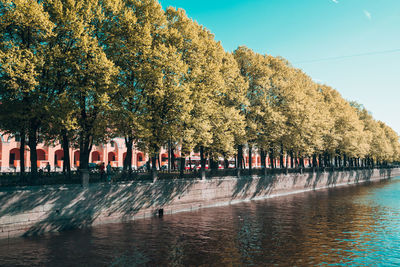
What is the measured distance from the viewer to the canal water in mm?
→ 15898

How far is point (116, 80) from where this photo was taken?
26625 millimetres

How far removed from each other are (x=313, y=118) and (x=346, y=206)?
18.1m

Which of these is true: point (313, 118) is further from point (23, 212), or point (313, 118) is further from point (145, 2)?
point (23, 212)

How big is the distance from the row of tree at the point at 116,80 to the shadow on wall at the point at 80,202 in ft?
7.66

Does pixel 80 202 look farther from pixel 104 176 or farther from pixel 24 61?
pixel 24 61

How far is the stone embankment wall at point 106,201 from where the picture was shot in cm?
1981

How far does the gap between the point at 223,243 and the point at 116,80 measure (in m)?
15.6

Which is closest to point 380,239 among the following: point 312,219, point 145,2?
point 312,219

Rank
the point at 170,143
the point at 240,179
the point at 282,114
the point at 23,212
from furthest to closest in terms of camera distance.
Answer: the point at 282,114 → the point at 240,179 → the point at 170,143 → the point at 23,212

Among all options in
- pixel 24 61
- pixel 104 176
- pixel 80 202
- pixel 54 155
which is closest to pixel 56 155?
pixel 54 155

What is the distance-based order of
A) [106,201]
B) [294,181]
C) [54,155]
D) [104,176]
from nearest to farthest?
[106,201] → [104,176] → [294,181] → [54,155]

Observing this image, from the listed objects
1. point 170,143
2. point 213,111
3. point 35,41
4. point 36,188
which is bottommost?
point 36,188

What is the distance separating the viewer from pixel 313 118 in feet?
164

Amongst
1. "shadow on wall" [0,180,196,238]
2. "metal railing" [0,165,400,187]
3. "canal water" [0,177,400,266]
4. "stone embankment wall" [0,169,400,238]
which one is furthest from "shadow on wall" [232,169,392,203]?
"shadow on wall" [0,180,196,238]
